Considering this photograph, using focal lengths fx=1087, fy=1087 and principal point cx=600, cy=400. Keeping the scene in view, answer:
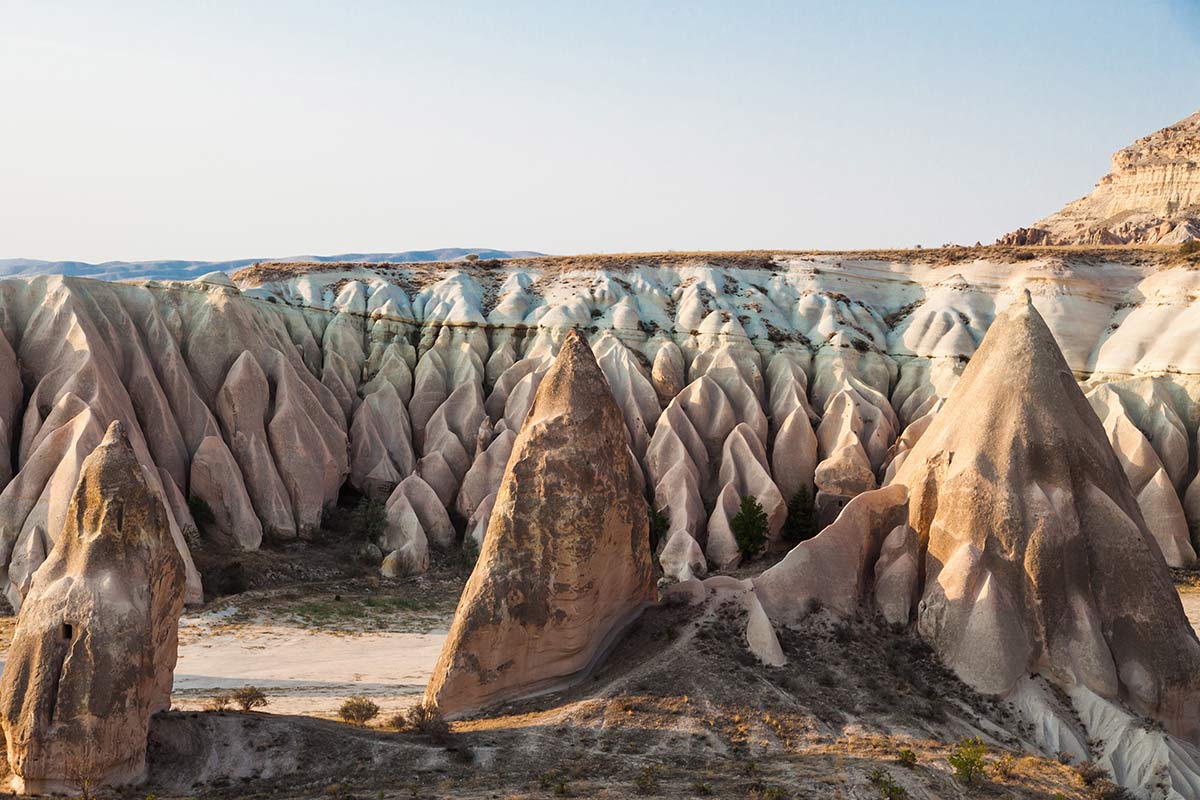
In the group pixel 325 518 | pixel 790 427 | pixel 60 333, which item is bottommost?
pixel 325 518

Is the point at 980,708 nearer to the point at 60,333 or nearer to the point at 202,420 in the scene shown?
the point at 202,420

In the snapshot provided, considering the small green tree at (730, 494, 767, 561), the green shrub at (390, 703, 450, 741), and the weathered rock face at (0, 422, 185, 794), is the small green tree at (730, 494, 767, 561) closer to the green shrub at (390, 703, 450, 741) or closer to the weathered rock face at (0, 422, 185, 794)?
the green shrub at (390, 703, 450, 741)

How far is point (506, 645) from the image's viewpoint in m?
16.6

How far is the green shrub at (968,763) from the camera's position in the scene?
46.1 feet

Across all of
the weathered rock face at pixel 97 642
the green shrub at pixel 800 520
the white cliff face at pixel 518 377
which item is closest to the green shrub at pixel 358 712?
the weathered rock face at pixel 97 642

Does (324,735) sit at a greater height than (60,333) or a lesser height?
lesser

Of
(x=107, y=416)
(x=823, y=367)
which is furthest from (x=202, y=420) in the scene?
(x=823, y=367)

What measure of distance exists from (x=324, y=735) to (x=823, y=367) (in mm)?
30964

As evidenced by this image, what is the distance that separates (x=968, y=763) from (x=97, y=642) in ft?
36.5

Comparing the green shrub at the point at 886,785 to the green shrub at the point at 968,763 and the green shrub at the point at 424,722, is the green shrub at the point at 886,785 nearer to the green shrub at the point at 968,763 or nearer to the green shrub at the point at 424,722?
the green shrub at the point at 968,763

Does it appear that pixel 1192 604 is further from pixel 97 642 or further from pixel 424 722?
pixel 97 642

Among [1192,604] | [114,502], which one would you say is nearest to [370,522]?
[114,502]

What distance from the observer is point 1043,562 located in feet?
57.1

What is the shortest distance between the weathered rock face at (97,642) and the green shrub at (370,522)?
761 inches
